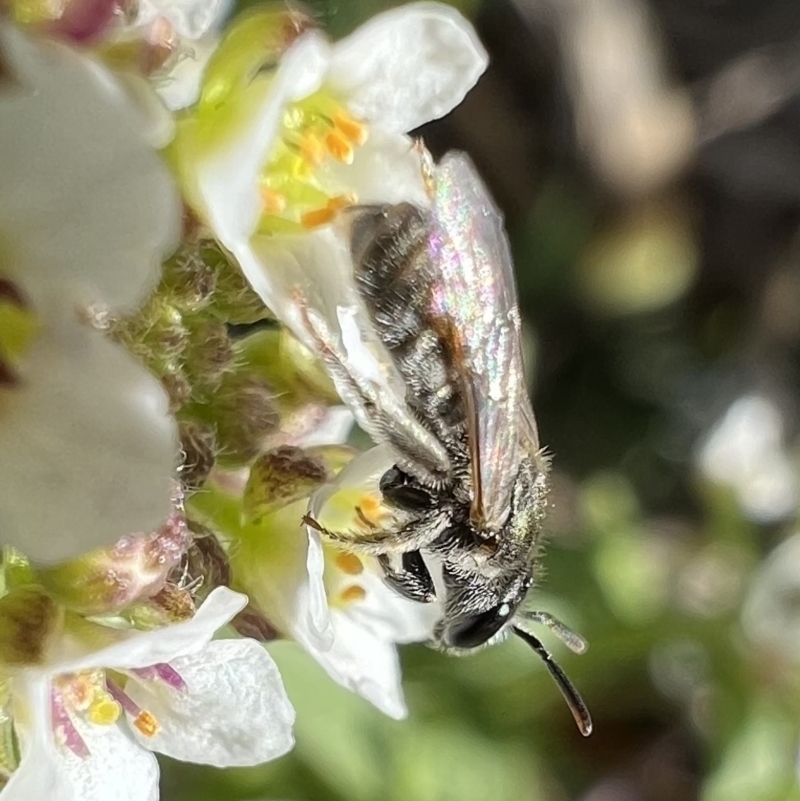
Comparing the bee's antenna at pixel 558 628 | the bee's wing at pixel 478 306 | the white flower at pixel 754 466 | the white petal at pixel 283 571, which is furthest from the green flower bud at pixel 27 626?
the white flower at pixel 754 466

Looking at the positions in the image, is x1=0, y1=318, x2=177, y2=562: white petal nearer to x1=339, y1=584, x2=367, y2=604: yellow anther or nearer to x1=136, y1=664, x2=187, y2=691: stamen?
x1=136, y1=664, x2=187, y2=691: stamen

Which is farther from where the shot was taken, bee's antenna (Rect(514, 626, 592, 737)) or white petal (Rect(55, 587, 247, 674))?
bee's antenna (Rect(514, 626, 592, 737))

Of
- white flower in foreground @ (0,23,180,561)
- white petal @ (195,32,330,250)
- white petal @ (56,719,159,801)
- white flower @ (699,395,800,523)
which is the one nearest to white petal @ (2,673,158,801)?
white petal @ (56,719,159,801)

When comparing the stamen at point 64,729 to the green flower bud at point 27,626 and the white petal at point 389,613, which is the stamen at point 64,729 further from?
the white petal at point 389,613

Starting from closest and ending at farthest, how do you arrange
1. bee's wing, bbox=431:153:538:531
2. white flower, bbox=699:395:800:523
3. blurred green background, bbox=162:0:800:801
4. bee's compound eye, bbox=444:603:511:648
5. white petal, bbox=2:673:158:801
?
1. white petal, bbox=2:673:158:801
2. bee's wing, bbox=431:153:538:531
3. bee's compound eye, bbox=444:603:511:648
4. blurred green background, bbox=162:0:800:801
5. white flower, bbox=699:395:800:523

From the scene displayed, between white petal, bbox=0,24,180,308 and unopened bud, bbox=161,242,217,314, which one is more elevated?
white petal, bbox=0,24,180,308
